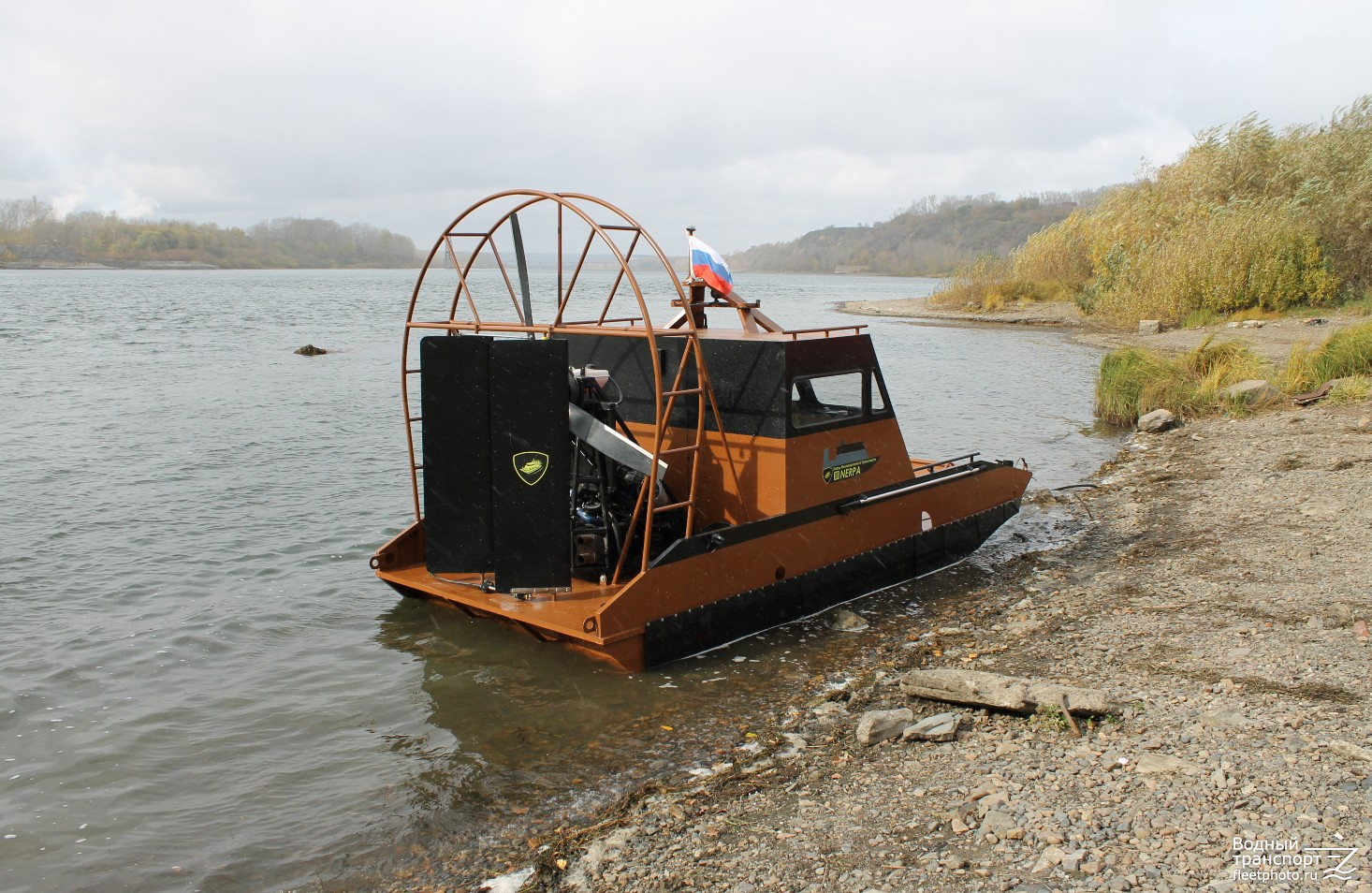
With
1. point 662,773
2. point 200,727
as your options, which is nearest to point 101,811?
point 200,727

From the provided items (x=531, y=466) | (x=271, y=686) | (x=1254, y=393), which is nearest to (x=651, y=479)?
(x=531, y=466)

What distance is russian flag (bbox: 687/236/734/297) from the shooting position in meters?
8.57

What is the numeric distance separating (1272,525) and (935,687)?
538 cm

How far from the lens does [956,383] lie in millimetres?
24984

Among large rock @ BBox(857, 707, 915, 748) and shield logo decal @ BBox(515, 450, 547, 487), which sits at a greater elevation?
shield logo decal @ BBox(515, 450, 547, 487)

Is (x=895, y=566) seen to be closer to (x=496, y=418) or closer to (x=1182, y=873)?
(x=496, y=418)

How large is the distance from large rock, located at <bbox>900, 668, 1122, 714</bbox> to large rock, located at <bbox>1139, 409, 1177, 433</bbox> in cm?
1125

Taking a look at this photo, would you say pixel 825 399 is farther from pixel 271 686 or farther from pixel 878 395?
pixel 271 686

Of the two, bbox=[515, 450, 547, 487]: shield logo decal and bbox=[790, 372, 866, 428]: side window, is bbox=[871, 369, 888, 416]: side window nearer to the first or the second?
bbox=[790, 372, 866, 428]: side window

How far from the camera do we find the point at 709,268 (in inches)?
338

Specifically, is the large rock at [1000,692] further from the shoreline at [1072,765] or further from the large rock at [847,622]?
the large rock at [847,622]

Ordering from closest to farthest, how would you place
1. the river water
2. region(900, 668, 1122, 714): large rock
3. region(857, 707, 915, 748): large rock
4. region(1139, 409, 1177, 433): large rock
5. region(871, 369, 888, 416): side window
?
1. the river water
2. region(900, 668, 1122, 714): large rock
3. region(857, 707, 915, 748): large rock
4. region(871, 369, 888, 416): side window
5. region(1139, 409, 1177, 433): large rock

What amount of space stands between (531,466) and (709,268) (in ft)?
8.07

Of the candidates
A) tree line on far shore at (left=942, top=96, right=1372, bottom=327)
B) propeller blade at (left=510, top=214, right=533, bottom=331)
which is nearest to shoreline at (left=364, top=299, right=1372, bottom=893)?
propeller blade at (left=510, top=214, right=533, bottom=331)
